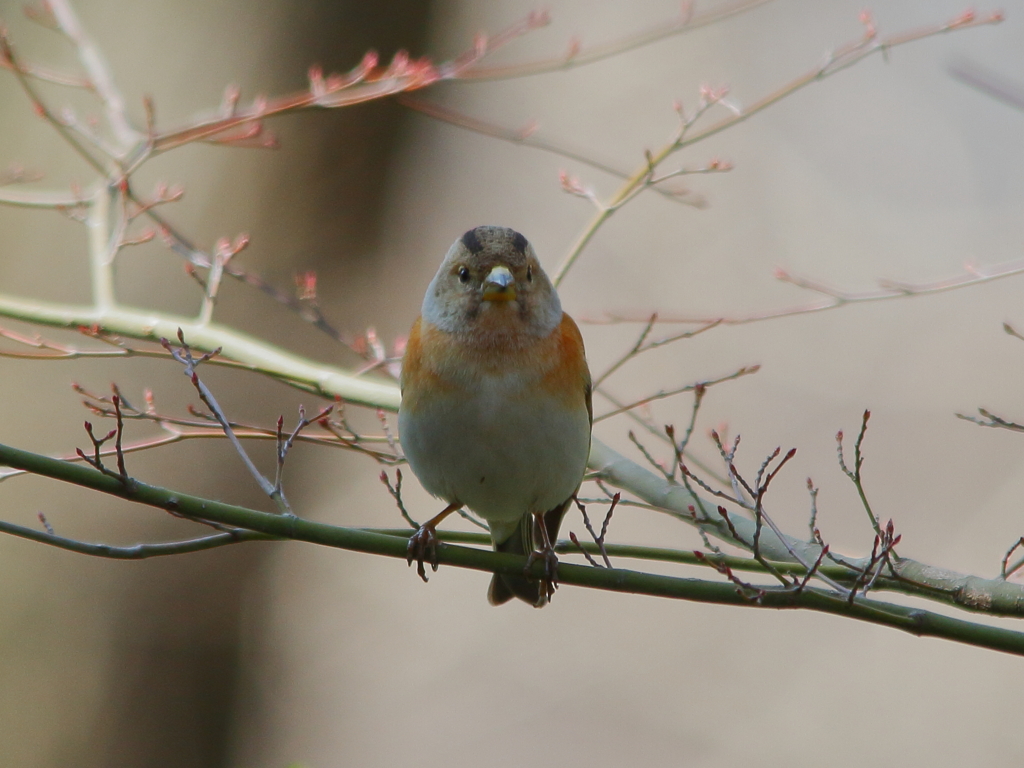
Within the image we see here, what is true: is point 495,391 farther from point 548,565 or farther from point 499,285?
point 548,565

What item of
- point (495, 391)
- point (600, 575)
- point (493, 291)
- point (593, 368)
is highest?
point (593, 368)

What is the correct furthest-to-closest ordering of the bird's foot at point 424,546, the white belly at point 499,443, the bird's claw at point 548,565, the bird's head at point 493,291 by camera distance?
the bird's head at point 493,291 < the white belly at point 499,443 < the bird's foot at point 424,546 < the bird's claw at point 548,565

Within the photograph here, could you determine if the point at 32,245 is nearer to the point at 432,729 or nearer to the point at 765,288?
the point at 432,729

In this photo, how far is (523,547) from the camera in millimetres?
3867

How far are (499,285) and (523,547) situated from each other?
3.94 ft

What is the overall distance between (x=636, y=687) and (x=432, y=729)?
1.47 metres

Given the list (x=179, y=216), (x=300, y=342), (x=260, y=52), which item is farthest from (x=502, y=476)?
(x=260, y=52)

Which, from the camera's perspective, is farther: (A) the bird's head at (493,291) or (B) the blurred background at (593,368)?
(B) the blurred background at (593,368)

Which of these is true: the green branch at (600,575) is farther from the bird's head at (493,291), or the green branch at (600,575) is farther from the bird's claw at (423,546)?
the bird's head at (493,291)

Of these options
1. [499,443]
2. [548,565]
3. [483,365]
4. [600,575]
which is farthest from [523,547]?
[600,575]

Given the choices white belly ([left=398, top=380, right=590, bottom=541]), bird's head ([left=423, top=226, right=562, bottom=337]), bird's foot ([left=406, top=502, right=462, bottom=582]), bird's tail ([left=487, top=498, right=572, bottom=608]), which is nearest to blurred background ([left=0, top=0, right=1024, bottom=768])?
bird's tail ([left=487, top=498, right=572, bottom=608])

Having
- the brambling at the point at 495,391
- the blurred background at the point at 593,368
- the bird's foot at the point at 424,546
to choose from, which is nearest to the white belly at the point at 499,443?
the brambling at the point at 495,391

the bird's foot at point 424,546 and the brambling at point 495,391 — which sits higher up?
the brambling at point 495,391

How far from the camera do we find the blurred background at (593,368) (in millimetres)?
5848
